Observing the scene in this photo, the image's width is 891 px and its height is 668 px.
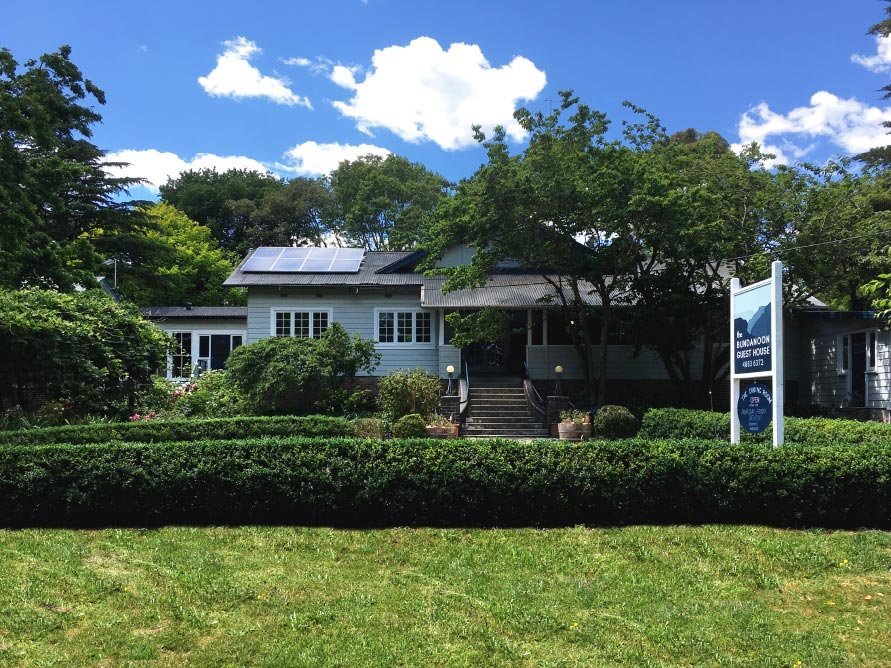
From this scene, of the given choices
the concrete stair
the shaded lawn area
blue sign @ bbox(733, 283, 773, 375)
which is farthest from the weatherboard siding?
the shaded lawn area

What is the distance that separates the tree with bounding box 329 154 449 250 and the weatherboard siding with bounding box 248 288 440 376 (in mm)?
23320

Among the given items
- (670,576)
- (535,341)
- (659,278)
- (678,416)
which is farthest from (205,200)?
(670,576)

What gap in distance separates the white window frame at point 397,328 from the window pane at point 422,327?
0.10ft

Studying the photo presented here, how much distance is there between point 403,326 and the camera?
21.8 meters

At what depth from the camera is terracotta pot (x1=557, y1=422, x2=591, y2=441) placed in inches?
655

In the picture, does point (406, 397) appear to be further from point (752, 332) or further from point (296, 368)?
point (752, 332)

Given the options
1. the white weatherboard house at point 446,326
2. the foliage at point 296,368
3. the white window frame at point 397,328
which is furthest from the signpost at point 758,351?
the white window frame at point 397,328

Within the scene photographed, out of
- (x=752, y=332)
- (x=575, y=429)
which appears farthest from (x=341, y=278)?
(x=752, y=332)

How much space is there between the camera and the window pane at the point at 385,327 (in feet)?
71.6

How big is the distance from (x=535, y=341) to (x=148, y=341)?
Result: 1114 centimetres

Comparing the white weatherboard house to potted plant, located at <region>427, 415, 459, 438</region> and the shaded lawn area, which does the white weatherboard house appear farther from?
the shaded lawn area

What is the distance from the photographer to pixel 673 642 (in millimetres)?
4582

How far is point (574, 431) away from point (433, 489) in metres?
9.78

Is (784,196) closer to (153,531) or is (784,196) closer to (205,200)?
(153,531)
